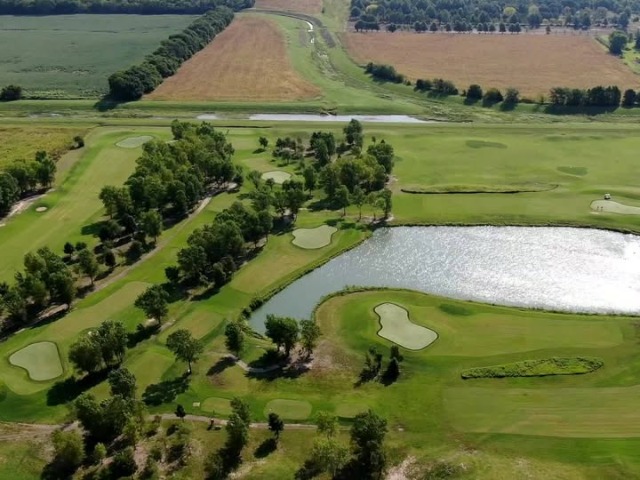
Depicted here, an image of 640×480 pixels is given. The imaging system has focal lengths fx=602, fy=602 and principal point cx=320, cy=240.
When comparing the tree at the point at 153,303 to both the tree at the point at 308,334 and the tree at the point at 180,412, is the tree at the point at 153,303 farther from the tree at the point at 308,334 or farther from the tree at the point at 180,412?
the tree at the point at 308,334

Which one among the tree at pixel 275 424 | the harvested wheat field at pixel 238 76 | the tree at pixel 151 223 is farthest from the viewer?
the harvested wheat field at pixel 238 76

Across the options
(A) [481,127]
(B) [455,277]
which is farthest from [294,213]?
(A) [481,127]

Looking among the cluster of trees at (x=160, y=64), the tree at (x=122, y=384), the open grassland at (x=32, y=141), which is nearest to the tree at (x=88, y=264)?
the tree at (x=122, y=384)

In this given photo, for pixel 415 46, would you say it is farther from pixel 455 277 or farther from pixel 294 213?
pixel 455 277

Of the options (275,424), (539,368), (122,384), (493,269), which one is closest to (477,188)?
(493,269)

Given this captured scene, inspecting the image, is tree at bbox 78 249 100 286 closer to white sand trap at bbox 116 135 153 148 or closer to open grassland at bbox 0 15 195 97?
white sand trap at bbox 116 135 153 148

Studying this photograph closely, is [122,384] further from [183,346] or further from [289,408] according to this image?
[289,408]
